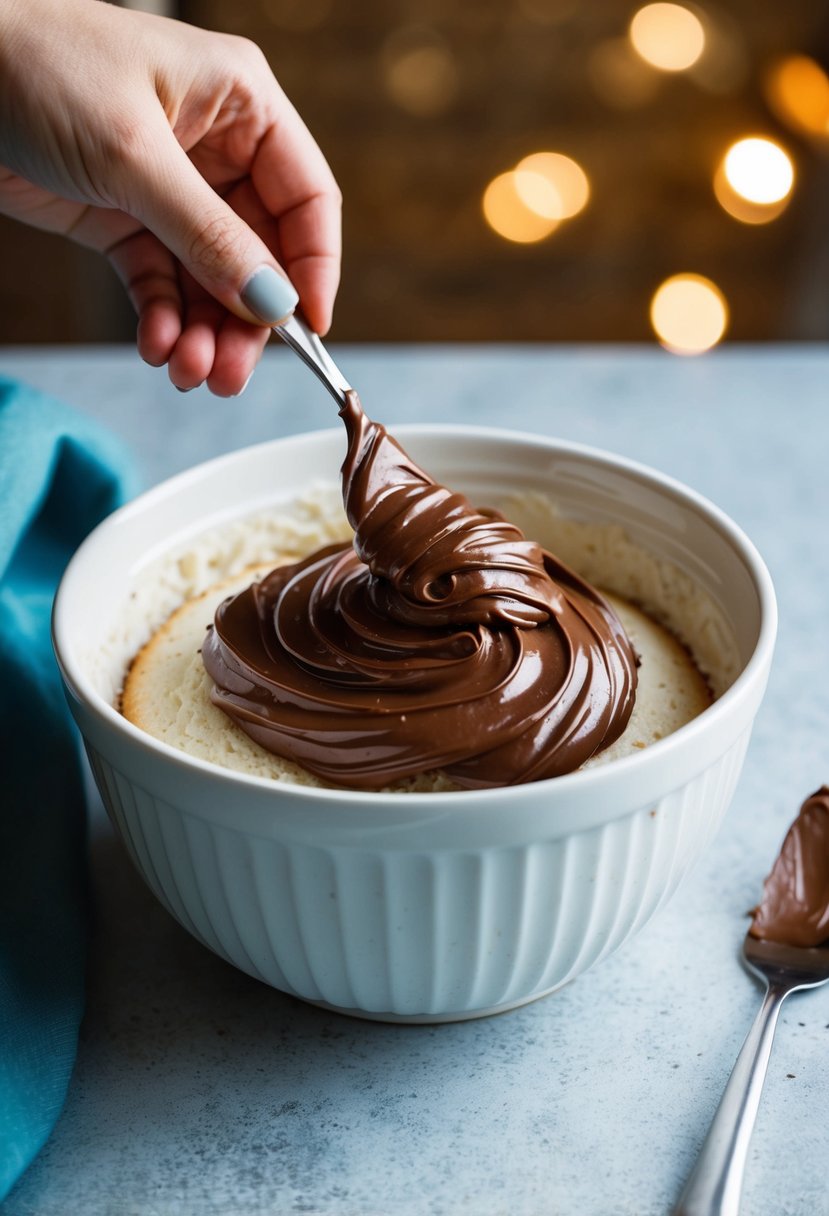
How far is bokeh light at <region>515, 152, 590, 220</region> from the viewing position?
4027 mm

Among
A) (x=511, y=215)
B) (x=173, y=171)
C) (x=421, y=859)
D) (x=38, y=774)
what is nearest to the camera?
(x=421, y=859)

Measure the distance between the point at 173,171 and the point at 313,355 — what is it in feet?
0.75

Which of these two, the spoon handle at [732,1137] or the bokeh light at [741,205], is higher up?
the spoon handle at [732,1137]

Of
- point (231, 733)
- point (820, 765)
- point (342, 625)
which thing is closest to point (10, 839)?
point (231, 733)

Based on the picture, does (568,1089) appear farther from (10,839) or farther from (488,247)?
(488,247)

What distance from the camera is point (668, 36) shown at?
3.81 m

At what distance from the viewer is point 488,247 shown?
Result: 165 inches

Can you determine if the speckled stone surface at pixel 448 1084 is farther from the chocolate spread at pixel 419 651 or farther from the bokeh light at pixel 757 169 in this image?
the bokeh light at pixel 757 169

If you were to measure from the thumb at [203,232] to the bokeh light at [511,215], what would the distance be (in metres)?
3.01

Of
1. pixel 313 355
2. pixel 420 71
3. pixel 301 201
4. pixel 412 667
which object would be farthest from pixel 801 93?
pixel 412 667

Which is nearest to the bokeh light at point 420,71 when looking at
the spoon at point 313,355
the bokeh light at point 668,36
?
the bokeh light at point 668,36

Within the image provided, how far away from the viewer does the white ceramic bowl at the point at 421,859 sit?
0.94m

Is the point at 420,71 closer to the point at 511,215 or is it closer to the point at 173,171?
the point at 511,215

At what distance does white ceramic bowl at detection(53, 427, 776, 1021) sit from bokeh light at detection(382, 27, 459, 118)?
10.4ft
